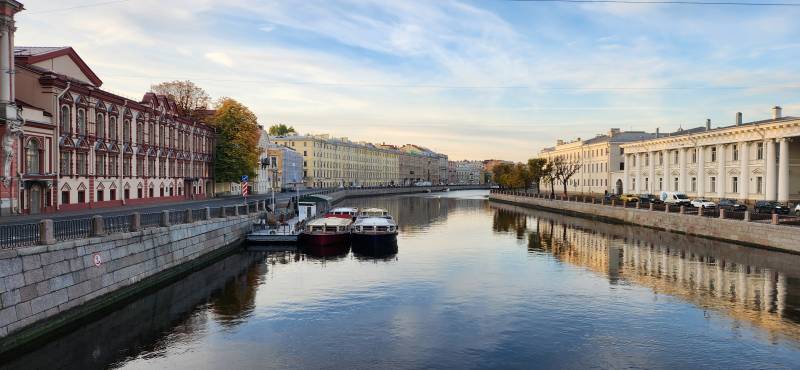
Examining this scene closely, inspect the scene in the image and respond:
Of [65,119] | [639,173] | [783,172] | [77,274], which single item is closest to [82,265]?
[77,274]

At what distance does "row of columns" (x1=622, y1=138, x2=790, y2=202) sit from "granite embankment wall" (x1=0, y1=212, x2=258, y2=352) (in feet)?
204

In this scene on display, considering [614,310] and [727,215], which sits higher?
[727,215]

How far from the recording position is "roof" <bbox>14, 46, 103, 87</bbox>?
42.5m

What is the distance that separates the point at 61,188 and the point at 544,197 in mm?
77036

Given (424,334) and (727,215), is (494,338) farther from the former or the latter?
(727,215)

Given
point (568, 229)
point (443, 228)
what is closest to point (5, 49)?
point (443, 228)

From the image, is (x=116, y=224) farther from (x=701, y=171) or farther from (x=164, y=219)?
(x=701, y=171)

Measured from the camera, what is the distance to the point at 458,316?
2411 centimetres

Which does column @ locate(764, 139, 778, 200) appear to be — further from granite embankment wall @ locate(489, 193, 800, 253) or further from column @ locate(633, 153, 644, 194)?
column @ locate(633, 153, 644, 194)

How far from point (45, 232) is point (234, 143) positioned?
61361 millimetres

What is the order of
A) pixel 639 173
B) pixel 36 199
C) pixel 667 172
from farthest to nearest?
1. pixel 639 173
2. pixel 667 172
3. pixel 36 199

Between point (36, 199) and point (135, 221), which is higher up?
point (36, 199)

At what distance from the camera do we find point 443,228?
65.3 meters

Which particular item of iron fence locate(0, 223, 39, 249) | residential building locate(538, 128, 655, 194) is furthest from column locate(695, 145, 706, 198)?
iron fence locate(0, 223, 39, 249)
